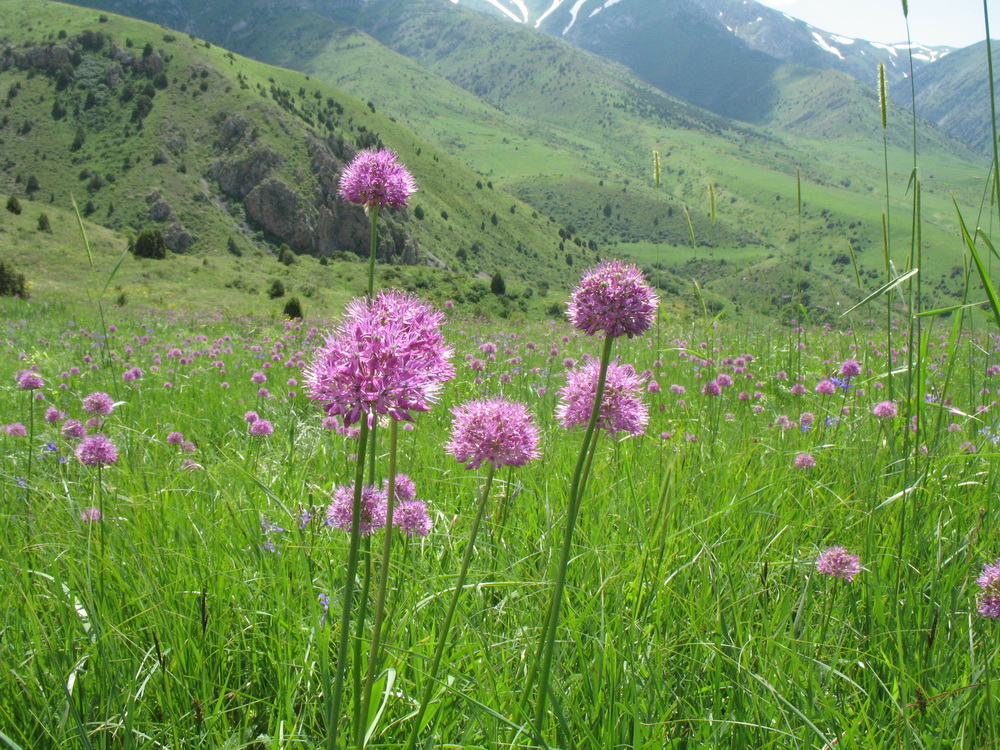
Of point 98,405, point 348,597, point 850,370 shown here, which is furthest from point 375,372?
point 850,370

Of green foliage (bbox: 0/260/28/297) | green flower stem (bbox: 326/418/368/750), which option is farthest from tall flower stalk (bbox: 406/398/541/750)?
green foliage (bbox: 0/260/28/297)

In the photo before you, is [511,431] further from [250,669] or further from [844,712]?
[844,712]

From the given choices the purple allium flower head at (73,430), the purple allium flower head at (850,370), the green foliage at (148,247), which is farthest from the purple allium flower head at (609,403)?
the green foliage at (148,247)

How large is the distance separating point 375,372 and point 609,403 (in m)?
0.74

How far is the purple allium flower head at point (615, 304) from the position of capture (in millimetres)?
1332

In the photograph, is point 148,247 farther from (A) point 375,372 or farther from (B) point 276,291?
(A) point 375,372

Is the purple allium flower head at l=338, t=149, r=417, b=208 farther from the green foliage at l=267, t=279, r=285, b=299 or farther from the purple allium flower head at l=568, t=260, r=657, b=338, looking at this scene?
the green foliage at l=267, t=279, r=285, b=299

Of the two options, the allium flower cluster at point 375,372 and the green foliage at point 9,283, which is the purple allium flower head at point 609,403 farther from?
the green foliage at point 9,283

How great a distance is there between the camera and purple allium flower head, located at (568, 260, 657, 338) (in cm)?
133

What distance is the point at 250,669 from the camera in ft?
5.65

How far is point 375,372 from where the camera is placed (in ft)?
3.40

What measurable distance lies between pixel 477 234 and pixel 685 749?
3575 inches

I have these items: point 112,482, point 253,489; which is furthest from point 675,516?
point 112,482

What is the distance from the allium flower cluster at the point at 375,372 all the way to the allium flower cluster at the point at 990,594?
62.4 inches
